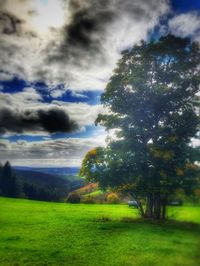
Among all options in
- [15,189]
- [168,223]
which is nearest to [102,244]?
[168,223]

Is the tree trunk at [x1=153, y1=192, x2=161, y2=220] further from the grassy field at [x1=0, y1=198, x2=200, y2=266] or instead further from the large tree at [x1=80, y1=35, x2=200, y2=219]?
the grassy field at [x1=0, y1=198, x2=200, y2=266]

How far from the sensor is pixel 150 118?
93.6ft

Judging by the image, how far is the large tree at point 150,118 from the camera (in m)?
26.5

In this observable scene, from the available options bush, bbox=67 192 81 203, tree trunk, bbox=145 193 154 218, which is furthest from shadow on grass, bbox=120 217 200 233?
bush, bbox=67 192 81 203

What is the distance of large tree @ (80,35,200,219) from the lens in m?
26.5

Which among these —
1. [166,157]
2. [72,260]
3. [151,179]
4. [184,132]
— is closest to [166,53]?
[184,132]

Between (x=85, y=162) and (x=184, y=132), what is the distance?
1002 centimetres

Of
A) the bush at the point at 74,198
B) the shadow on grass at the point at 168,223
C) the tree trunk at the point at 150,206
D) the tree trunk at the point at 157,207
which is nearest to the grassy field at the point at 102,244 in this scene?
the shadow on grass at the point at 168,223

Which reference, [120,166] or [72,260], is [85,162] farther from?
[72,260]

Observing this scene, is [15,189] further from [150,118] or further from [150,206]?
[150,118]

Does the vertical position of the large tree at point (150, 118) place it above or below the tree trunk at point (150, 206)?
above

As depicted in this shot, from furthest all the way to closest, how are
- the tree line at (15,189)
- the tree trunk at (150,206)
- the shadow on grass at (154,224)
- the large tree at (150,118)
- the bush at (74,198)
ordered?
the tree line at (15,189) → the bush at (74,198) → the tree trunk at (150,206) → the large tree at (150,118) → the shadow on grass at (154,224)

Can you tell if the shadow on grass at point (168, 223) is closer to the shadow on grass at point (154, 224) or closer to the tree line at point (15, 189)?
the shadow on grass at point (154, 224)

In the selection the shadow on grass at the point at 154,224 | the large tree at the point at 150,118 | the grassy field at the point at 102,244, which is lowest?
the grassy field at the point at 102,244
